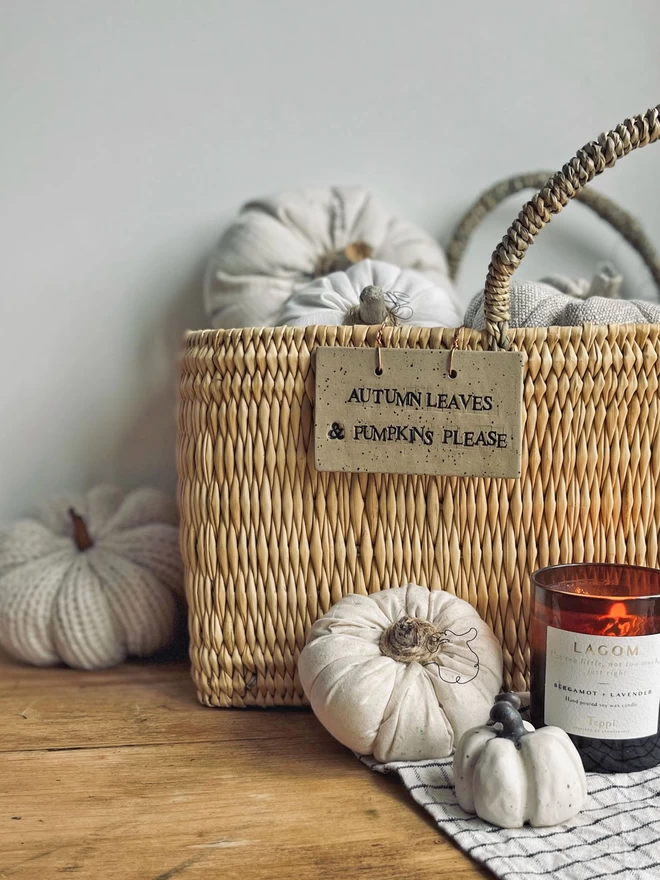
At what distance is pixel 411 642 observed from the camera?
2.13 feet

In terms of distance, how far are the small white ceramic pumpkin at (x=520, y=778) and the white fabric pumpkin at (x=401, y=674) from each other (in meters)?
0.06

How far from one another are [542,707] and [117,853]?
0.32 meters

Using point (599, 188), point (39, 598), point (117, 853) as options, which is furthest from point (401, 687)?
point (599, 188)

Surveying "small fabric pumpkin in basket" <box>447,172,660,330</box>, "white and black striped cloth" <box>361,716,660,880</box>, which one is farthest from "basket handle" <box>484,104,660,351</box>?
"white and black striped cloth" <box>361,716,660,880</box>

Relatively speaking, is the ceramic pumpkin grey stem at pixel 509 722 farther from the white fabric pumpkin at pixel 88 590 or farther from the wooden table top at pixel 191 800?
the white fabric pumpkin at pixel 88 590

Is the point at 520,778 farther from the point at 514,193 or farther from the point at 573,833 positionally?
the point at 514,193

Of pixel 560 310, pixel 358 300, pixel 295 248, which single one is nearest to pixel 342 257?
pixel 295 248

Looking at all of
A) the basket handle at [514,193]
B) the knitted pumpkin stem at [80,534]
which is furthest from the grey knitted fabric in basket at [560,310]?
the knitted pumpkin stem at [80,534]

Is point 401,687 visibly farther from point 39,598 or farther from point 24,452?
point 24,452

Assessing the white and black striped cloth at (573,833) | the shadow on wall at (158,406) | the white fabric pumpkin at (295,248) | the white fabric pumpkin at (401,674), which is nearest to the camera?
the white and black striped cloth at (573,833)

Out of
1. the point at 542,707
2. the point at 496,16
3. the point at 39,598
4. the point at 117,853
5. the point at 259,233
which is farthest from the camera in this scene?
the point at 496,16

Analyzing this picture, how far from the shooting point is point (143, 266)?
3.60ft

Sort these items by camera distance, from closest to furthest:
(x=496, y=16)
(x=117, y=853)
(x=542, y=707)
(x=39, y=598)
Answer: (x=117, y=853), (x=542, y=707), (x=39, y=598), (x=496, y=16)

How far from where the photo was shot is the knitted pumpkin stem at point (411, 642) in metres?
0.65
